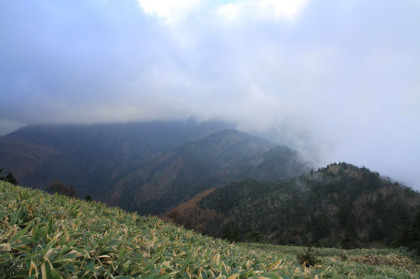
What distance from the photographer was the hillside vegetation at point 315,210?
77062mm

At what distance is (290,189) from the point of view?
135 metres

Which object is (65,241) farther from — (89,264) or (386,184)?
(386,184)

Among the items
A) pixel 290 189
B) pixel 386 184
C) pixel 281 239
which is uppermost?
pixel 386 184

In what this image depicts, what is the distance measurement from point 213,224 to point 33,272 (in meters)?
132

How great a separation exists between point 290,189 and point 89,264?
144519mm

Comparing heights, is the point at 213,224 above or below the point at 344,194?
below

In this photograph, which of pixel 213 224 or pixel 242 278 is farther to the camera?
pixel 213 224

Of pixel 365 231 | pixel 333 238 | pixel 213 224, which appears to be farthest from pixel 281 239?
pixel 213 224

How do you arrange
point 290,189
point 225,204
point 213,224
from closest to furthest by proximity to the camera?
point 213,224
point 290,189
point 225,204

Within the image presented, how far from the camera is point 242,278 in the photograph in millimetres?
2131

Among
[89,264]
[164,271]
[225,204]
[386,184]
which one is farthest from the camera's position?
[225,204]

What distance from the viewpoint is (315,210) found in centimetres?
10888

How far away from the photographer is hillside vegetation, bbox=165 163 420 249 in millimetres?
77062

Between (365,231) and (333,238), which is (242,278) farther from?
(365,231)
